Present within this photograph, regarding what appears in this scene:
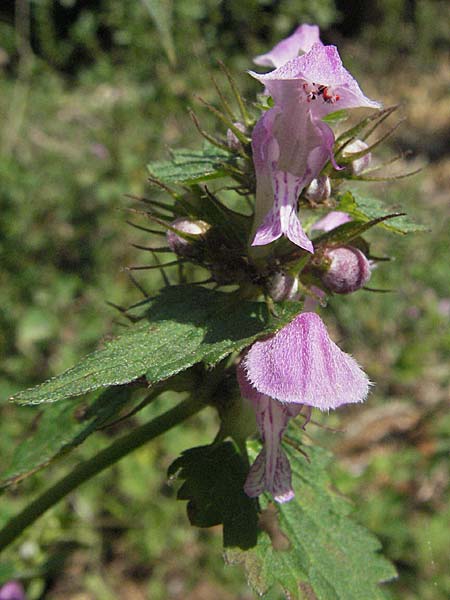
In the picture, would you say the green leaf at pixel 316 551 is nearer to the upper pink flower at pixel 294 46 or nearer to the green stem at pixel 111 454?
the green stem at pixel 111 454

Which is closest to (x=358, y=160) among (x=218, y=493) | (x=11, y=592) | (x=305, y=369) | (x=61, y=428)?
(x=305, y=369)

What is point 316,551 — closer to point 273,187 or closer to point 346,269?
point 346,269

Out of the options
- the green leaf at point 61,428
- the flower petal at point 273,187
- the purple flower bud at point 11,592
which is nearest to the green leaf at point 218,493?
the green leaf at point 61,428

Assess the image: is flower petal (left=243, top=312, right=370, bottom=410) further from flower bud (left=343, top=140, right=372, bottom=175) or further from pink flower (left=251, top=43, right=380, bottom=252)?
flower bud (left=343, top=140, right=372, bottom=175)

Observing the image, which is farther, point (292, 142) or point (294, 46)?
point (294, 46)

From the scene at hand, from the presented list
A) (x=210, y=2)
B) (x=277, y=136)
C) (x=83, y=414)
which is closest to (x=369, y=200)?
(x=277, y=136)

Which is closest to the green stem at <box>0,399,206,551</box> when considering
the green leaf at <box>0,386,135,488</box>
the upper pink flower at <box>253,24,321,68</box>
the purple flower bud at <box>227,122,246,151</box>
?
the green leaf at <box>0,386,135,488</box>
